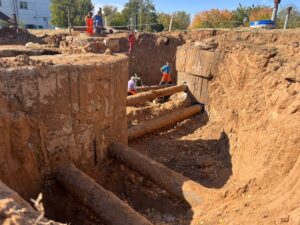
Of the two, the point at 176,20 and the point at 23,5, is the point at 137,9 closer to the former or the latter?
the point at 176,20

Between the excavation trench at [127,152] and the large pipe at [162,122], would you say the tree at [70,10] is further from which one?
the excavation trench at [127,152]

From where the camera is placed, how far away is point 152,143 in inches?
302

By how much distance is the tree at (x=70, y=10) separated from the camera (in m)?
35.7

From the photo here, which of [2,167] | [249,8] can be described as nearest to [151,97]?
[2,167]

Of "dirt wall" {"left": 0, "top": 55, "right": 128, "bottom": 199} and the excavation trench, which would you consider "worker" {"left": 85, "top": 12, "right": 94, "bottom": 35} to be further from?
"dirt wall" {"left": 0, "top": 55, "right": 128, "bottom": 199}

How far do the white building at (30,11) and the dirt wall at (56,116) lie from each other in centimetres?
3865

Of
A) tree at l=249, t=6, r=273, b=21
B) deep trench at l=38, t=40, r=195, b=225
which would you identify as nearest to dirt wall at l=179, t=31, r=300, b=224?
deep trench at l=38, t=40, r=195, b=225

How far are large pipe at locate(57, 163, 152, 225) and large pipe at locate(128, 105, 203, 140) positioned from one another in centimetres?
285

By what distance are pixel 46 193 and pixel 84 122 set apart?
45.7 inches

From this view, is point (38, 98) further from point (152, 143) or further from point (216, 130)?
point (216, 130)

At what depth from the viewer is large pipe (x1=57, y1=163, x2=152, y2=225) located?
144 inches

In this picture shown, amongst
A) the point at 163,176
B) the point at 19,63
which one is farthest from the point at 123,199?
the point at 19,63

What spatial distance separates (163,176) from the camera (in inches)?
188

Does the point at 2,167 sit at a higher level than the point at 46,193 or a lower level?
higher
